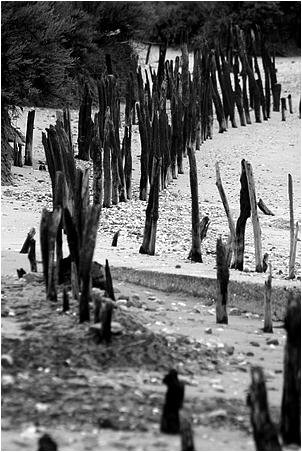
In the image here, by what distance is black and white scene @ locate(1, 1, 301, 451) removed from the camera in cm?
734

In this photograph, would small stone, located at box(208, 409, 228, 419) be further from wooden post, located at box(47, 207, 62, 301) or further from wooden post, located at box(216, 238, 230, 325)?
wooden post, located at box(216, 238, 230, 325)

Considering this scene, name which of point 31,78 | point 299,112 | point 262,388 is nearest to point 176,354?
point 262,388

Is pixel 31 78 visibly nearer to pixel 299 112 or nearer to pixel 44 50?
pixel 44 50

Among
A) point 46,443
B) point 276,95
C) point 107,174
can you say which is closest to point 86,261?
point 46,443

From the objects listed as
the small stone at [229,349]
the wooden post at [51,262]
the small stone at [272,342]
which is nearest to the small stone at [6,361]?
the wooden post at [51,262]

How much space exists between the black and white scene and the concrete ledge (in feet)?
0.11

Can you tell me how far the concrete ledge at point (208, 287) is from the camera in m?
11.7

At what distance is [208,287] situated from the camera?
40.5 feet

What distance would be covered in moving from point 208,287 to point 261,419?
18.7ft

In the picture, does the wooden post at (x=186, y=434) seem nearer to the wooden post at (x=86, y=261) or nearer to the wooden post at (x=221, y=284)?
the wooden post at (x=86, y=261)

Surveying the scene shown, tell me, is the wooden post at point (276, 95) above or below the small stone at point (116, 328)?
above

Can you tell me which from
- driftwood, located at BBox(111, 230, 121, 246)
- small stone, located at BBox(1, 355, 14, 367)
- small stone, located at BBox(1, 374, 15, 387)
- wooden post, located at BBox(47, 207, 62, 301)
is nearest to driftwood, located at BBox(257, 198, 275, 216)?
driftwood, located at BBox(111, 230, 121, 246)

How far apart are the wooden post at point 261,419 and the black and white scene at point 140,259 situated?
12 millimetres

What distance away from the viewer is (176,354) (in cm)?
884
